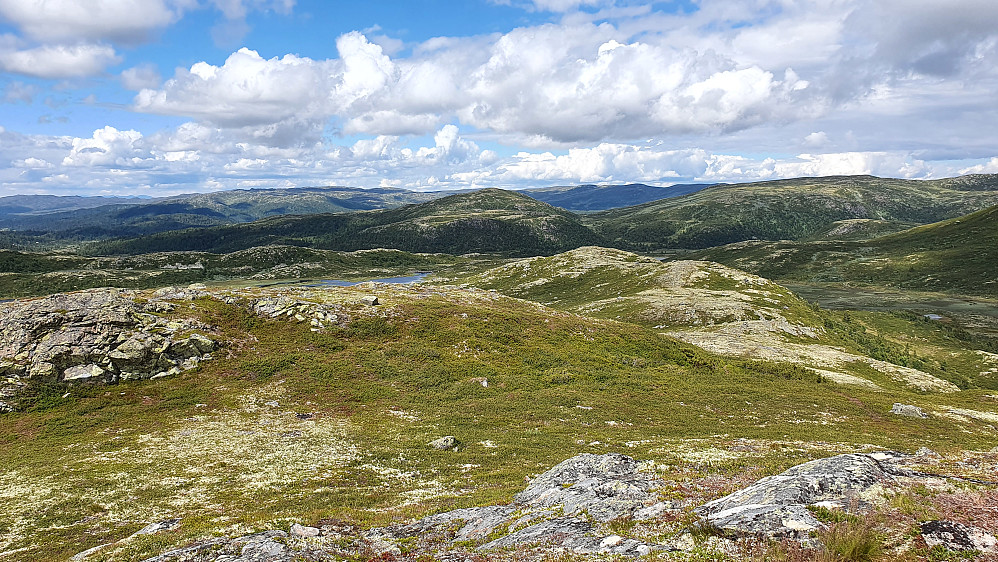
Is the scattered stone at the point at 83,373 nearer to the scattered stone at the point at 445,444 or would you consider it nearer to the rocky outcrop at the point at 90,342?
the rocky outcrop at the point at 90,342

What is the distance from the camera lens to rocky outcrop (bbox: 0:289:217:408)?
161ft

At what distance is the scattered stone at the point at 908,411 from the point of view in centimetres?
5069

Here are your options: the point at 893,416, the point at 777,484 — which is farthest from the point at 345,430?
the point at 893,416

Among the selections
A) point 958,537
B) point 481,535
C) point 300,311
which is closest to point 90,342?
point 300,311

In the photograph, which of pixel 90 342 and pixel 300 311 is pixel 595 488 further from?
pixel 90 342

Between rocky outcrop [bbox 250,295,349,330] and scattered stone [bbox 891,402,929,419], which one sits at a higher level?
rocky outcrop [bbox 250,295,349,330]

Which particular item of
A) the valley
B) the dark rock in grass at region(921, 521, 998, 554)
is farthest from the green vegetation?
the dark rock in grass at region(921, 521, 998, 554)

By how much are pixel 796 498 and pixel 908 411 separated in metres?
51.0

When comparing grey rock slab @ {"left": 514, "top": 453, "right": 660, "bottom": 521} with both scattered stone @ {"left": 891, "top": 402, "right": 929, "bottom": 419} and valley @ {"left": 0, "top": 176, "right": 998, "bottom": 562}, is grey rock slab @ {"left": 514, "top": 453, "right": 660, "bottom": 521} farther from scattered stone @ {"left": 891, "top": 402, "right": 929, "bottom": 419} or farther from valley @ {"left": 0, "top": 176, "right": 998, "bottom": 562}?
scattered stone @ {"left": 891, "top": 402, "right": 929, "bottom": 419}

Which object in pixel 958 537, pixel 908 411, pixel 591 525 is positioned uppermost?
pixel 958 537

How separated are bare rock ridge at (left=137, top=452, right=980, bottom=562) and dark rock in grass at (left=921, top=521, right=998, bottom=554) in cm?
3

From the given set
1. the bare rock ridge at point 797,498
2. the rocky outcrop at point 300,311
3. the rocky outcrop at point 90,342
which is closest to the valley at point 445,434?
the bare rock ridge at point 797,498

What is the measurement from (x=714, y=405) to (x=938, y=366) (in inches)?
3157

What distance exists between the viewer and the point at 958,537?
43.2ft
